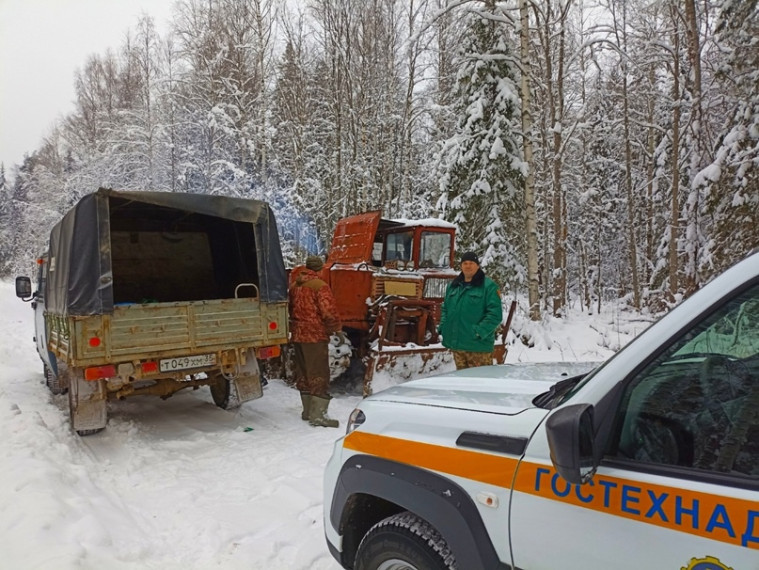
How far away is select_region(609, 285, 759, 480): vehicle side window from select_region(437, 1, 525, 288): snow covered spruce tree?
14.2 m

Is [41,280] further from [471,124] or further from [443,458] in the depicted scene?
[471,124]

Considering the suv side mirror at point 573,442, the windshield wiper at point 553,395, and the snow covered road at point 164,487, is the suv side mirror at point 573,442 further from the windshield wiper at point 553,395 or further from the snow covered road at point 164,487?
the snow covered road at point 164,487

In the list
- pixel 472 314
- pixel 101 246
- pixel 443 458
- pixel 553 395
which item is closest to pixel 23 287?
pixel 101 246

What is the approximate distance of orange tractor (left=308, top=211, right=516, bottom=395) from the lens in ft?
25.5

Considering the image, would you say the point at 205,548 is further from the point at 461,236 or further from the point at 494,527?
the point at 461,236

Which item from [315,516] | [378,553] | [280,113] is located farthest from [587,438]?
[280,113]

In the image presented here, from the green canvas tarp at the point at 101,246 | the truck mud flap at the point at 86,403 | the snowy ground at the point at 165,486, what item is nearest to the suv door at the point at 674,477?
the snowy ground at the point at 165,486

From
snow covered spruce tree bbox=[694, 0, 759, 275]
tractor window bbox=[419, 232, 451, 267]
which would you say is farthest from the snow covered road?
snow covered spruce tree bbox=[694, 0, 759, 275]

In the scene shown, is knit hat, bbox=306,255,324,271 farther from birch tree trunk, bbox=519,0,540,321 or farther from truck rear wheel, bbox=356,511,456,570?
birch tree trunk, bbox=519,0,540,321

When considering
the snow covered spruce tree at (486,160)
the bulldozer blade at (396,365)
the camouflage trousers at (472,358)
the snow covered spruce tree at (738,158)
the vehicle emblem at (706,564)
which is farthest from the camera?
the snow covered spruce tree at (486,160)

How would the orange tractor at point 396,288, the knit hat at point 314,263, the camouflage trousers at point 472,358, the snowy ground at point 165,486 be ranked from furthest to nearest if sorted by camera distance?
the orange tractor at point 396,288, the knit hat at point 314,263, the camouflage trousers at point 472,358, the snowy ground at point 165,486

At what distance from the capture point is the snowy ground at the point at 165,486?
3344 mm

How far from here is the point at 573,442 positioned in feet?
4.81

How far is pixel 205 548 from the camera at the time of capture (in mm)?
3535
